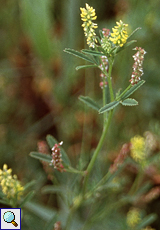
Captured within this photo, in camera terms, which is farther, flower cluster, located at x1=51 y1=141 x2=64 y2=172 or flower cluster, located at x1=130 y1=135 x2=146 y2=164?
flower cluster, located at x1=130 y1=135 x2=146 y2=164

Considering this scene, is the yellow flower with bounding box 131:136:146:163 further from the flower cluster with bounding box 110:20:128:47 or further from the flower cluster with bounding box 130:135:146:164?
the flower cluster with bounding box 110:20:128:47

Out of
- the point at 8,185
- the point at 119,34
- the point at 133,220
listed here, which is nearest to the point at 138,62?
the point at 119,34

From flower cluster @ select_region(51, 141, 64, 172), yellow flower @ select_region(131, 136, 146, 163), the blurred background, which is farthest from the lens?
the blurred background

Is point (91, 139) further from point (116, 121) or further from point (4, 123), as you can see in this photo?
point (4, 123)

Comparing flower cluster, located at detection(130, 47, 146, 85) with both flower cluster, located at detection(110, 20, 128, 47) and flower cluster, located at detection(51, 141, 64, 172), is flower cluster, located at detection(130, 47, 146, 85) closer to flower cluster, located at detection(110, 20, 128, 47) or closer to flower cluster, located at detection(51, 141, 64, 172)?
flower cluster, located at detection(110, 20, 128, 47)

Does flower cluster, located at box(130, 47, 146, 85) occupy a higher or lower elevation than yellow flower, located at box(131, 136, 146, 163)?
higher

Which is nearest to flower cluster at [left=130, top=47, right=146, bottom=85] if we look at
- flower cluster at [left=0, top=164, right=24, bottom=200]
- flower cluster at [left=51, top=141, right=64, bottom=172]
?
flower cluster at [left=51, top=141, right=64, bottom=172]


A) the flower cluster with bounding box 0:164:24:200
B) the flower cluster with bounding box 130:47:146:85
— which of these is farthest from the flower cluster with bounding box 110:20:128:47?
the flower cluster with bounding box 0:164:24:200

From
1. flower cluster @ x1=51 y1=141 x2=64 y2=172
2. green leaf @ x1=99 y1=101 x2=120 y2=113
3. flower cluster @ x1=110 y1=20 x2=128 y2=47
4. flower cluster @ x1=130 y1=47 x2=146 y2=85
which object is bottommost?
flower cluster @ x1=51 y1=141 x2=64 y2=172

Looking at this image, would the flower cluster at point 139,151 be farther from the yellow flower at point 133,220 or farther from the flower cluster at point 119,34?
the flower cluster at point 119,34

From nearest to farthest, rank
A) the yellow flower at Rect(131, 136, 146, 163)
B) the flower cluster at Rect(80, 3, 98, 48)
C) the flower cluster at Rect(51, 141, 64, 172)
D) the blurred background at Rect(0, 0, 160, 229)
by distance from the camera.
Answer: the flower cluster at Rect(80, 3, 98, 48), the flower cluster at Rect(51, 141, 64, 172), the yellow flower at Rect(131, 136, 146, 163), the blurred background at Rect(0, 0, 160, 229)

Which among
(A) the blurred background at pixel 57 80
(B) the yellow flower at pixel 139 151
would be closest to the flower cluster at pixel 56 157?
(B) the yellow flower at pixel 139 151
